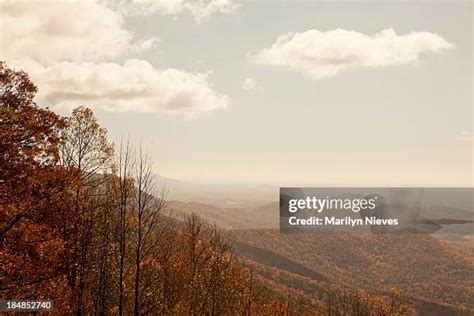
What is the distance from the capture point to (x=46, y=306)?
17.0 m

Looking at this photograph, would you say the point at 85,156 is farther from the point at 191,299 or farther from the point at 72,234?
the point at 191,299

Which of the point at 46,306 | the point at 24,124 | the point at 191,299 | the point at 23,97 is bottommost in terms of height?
the point at 191,299

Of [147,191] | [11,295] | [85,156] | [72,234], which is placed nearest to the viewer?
[11,295]

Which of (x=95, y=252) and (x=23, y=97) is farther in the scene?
(x=95, y=252)

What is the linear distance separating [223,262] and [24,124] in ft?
48.6

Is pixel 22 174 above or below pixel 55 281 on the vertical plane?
above

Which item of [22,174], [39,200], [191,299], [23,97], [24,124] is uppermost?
[23,97]

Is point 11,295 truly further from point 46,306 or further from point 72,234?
point 72,234

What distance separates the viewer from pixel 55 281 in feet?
56.5

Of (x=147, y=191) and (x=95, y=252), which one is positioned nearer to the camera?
(x=147, y=191)

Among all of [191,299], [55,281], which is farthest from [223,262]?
[55,281]

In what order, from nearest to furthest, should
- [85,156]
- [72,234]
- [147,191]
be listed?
[147,191]
[72,234]
[85,156]

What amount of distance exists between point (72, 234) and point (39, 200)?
3783 millimetres

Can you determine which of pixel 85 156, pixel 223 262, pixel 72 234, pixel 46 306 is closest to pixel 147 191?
pixel 72 234
